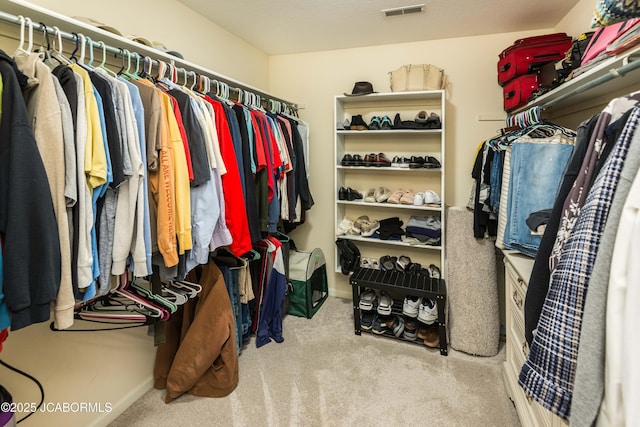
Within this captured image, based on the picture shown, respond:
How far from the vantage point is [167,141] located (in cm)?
133

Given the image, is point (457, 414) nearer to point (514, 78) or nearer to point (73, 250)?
point (73, 250)

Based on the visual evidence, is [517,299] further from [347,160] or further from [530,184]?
[347,160]

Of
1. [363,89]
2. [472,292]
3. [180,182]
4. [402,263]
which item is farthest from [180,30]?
[472,292]

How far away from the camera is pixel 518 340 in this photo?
1551 millimetres

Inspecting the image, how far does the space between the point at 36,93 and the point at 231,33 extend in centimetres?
188

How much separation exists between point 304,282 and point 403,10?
215cm

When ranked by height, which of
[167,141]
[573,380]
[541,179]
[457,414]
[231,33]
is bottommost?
[457,414]

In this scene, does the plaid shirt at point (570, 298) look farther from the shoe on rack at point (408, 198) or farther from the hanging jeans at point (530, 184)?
the shoe on rack at point (408, 198)

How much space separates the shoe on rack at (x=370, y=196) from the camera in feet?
8.89

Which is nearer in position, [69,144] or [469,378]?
[69,144]

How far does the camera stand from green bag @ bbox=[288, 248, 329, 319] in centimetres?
271

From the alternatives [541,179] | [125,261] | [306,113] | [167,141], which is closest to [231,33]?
[306,113]

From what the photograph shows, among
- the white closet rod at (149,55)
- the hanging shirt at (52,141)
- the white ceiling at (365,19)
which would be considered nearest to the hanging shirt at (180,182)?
the white closet rod at (149,55)

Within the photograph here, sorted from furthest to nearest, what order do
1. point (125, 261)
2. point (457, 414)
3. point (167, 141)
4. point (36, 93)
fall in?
A: point (457, 414)
point (167, 141)
point (125, 261)
point (36, 93)
